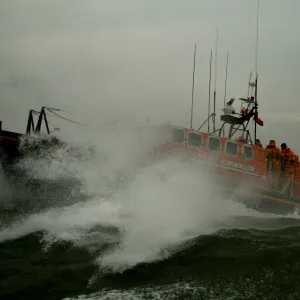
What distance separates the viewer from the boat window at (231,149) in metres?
11.4

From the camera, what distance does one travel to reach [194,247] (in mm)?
6207

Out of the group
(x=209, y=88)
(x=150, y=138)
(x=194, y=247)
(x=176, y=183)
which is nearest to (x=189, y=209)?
(x=176, y=183)

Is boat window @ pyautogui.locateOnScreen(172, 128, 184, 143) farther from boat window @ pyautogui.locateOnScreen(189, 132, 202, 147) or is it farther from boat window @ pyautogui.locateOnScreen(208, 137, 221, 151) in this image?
boat window @ pyautogui.locateOnScreen(208, 137, 221, 151)

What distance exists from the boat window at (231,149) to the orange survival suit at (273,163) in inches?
39.4

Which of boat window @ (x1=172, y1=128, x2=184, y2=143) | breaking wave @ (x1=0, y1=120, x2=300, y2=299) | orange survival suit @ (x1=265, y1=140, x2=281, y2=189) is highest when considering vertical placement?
boat window @ (x1=172, y1=128, x2=184, y2=143)

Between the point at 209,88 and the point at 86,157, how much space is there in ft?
16.7

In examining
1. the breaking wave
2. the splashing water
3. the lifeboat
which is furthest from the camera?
A: the lifeboat

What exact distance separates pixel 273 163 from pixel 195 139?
264cm

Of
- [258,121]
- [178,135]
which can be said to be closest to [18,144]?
[178,135]

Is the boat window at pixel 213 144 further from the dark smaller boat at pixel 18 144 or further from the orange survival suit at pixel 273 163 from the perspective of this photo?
the dark smaller boat at pixel 18 144

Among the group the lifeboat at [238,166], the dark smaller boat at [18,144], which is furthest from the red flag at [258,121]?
the dark smaller boat at [18,144]

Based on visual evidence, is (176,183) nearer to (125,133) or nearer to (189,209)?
(189,209)

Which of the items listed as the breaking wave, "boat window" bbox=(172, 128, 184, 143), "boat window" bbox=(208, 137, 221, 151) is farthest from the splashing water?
"boat window" bbox=(208, 137, 221, 151)

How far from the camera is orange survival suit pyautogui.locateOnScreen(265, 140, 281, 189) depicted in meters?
11.3
